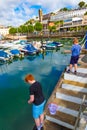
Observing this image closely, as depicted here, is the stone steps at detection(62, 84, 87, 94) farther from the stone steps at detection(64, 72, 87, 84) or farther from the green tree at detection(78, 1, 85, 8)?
the green tree at detection(78, 1, 85, 8)

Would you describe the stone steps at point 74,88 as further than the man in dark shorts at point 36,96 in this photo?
Yes

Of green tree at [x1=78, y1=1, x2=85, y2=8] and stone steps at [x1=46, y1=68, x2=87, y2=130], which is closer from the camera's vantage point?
stone steps at [x1=46, y1=68, x2=87, y2=130]

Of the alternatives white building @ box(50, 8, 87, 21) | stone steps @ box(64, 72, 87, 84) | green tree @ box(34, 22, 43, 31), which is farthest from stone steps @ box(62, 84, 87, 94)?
white building @ box(50, 8, 87, 21)

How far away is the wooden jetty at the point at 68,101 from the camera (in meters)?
6.03

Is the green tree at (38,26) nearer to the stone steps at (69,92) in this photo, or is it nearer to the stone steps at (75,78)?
the stone steps at (75,78)

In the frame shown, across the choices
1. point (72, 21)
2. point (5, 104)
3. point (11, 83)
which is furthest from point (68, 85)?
point (72, 21)

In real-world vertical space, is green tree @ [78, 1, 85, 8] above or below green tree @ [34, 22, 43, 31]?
above

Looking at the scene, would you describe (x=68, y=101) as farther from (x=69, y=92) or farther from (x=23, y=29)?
(x=23, y=29)

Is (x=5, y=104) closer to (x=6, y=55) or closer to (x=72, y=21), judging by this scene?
(x=6, y=55)

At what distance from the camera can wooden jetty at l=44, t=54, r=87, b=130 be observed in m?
6.03

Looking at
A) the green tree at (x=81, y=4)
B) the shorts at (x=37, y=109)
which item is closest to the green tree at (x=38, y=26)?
the green tree at (x=81, y=4)

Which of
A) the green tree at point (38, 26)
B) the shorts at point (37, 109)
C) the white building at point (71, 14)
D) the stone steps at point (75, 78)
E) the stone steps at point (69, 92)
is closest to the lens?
the shorts at point (37, 109)

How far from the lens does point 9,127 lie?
770 cm

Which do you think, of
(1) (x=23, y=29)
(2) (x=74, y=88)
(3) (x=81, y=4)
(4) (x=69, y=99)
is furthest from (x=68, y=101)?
(3) (x=81, y=4)
